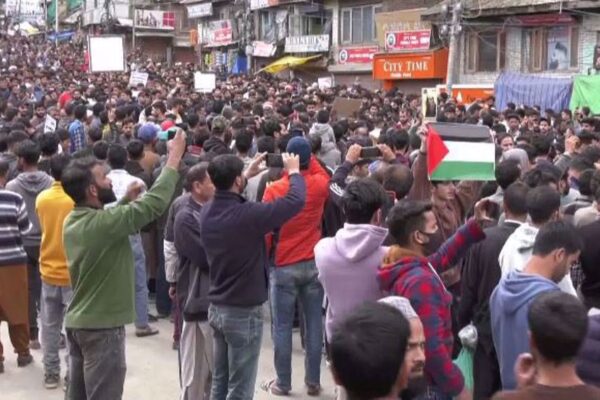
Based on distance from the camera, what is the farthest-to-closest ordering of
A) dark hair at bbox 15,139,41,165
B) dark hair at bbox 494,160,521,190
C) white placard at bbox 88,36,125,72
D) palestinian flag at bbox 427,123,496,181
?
white placard at bbox 88,36,125,72
dark hair at bbox 15,139,41,165
dark hair at bbox 494,160,521,190
palestinian flag at bbox 427,123,496,181

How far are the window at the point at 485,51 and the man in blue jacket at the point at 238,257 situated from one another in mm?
22183

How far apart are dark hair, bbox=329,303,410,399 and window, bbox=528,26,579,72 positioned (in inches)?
888

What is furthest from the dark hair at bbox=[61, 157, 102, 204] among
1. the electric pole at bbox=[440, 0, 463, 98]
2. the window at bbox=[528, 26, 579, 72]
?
the window at bbox=[528, 26, 579, 72]

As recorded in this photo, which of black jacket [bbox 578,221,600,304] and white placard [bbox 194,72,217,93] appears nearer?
black jacket [bbox 578,221,600,304]

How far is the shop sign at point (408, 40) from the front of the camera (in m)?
27.4

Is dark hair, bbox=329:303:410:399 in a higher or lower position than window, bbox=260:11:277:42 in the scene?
lower

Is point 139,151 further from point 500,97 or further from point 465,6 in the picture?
point 465,6

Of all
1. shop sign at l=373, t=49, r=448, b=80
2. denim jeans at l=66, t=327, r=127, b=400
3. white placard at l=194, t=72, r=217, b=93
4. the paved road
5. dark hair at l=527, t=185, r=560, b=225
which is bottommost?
the paved road

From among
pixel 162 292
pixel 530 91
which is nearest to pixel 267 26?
pixel 530 91

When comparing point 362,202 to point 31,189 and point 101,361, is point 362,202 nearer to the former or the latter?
point 101,361

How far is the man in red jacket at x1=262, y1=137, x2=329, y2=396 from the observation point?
20.6 ft

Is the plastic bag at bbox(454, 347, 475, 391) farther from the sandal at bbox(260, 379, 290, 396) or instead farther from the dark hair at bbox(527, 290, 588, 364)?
the sandal at bbox(260, 379, 290, 396)

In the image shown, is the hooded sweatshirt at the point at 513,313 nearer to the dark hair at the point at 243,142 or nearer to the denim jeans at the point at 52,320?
the denim jeans at the point at 52,320

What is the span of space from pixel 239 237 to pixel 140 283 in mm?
3164
